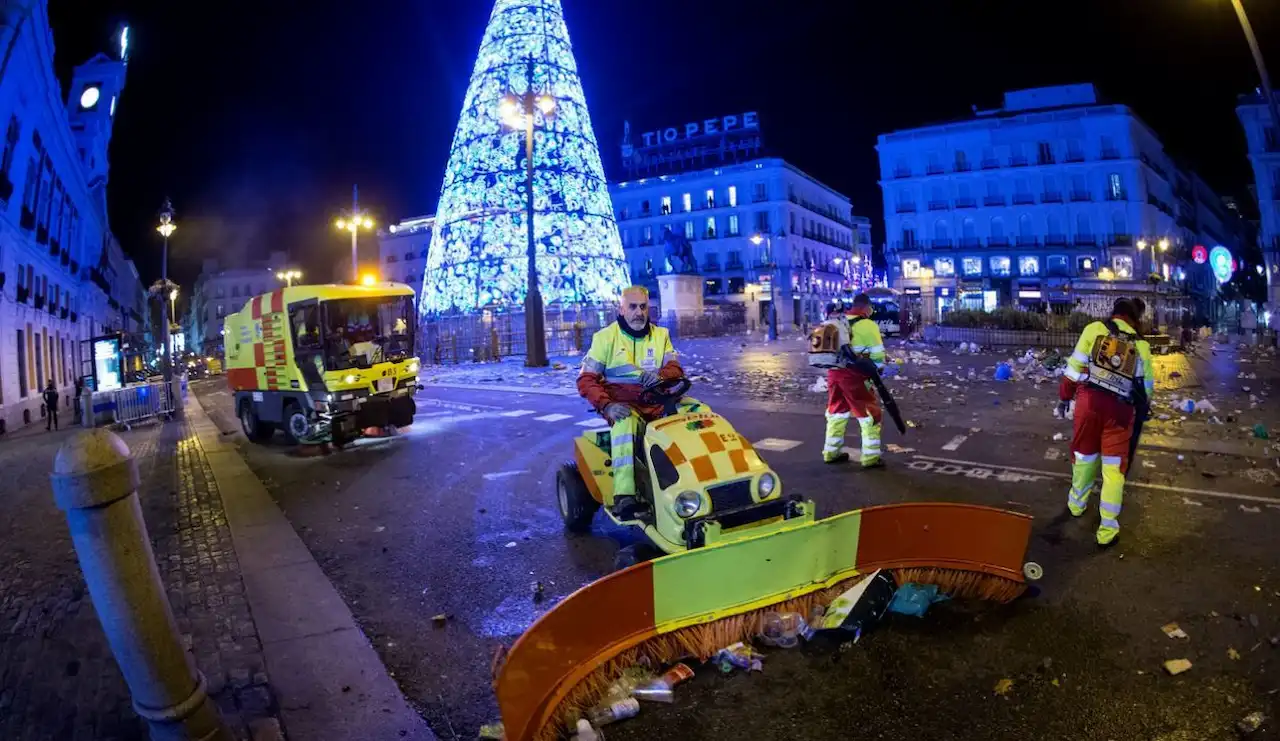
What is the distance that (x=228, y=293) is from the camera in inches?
3723

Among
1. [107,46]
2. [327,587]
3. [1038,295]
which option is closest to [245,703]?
[327,587]

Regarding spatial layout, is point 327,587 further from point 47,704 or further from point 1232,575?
point 1232,575

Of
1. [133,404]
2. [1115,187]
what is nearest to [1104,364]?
[133,404]

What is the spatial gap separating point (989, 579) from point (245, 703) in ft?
12.6

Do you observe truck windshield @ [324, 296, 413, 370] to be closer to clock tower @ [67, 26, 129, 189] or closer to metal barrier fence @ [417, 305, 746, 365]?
metal barrier fence @ [417, 305, 746, 365]

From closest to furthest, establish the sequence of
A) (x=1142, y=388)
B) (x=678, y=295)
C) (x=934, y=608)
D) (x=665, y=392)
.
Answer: (x=934, y=608) → (x=665, y=392) → (x=1142, y=388) → (x=678, y=295)

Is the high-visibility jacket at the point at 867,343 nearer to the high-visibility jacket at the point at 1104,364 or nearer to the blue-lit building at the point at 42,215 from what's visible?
the high-visibility jacket at the point at 1104,364

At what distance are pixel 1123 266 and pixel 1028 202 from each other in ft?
27.8

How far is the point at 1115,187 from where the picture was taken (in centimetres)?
5353

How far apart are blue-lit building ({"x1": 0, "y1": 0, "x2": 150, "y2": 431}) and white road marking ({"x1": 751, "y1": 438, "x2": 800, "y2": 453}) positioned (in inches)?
647

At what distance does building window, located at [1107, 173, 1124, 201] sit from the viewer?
53375mm

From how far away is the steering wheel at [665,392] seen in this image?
15.7 ft

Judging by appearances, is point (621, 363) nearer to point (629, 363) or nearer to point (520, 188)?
point (629, 363)

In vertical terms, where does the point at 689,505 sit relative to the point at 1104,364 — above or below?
below
